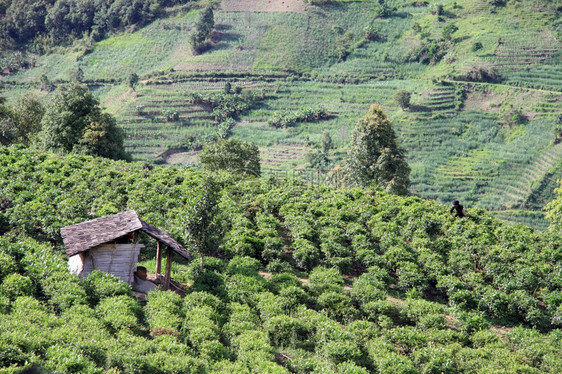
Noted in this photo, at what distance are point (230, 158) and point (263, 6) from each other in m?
106

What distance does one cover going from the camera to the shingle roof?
1017 inches

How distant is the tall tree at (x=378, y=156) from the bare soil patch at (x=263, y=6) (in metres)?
102

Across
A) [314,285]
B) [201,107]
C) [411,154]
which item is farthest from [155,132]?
[314,285]

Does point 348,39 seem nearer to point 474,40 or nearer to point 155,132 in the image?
point 474,40

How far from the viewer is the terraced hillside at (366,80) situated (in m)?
92.6

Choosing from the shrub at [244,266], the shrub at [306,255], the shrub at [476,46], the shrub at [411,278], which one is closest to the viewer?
the shrub at [244,266]

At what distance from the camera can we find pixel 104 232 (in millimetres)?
26484

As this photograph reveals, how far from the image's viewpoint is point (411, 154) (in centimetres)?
9675

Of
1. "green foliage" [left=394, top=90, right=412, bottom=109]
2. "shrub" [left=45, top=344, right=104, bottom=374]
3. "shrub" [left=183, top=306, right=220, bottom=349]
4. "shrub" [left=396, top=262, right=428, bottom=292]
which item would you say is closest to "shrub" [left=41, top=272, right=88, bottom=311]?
"shrub" [left=183, top=306, right=220, bottom=349]

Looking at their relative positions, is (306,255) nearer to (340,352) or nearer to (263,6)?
(340,352)

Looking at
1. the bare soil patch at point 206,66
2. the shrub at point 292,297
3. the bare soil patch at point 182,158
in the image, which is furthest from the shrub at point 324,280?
the bare soil patch at point 206,66

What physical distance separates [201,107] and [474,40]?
6244cm

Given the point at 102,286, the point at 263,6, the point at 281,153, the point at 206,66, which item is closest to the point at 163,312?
the point at 102,286

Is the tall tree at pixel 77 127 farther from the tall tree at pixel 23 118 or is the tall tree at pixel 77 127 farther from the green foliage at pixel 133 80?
the green foliage at pixel 133 80
